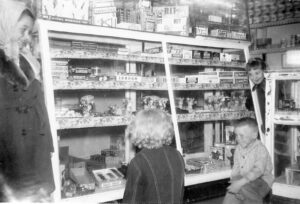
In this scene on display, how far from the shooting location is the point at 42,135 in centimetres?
260

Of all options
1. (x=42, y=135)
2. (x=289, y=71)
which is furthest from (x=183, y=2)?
(x=42, y=135)

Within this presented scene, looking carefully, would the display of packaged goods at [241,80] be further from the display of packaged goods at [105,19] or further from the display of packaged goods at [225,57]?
the display of packaged goods at [105,19]

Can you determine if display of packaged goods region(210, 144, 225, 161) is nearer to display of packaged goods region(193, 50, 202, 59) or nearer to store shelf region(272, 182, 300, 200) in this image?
store shelf region(272, 182, 300, 200)

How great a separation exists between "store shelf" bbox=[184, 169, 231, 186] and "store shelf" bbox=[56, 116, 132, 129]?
2.90 feet

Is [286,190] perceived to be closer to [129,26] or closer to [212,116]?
[212,116]

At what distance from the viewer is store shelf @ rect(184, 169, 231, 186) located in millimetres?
3422

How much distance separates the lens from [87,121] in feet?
9.69

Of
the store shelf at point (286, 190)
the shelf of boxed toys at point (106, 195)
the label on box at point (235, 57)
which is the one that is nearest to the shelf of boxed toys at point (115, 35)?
the label on box at point (235, 57)

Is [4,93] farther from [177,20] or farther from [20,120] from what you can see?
[177,20]

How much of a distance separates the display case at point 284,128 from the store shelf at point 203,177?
53cm

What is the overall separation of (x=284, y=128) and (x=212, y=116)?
31.6 inches

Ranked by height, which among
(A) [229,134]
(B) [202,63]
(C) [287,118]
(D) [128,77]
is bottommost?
(A) [229,134]

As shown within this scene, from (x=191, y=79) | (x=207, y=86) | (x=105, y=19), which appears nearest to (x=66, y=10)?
(x=105, y=19)

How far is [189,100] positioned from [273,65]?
103 inches
